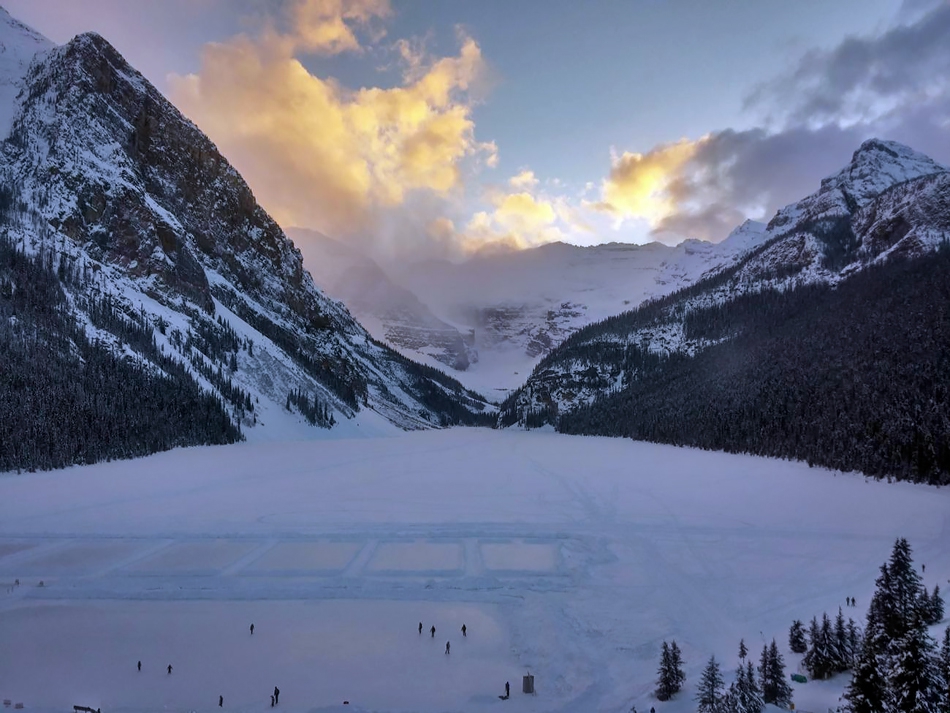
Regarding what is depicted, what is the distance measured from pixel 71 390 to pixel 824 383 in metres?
114

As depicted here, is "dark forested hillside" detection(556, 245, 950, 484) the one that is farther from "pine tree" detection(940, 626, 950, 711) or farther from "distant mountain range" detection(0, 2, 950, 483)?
"pine tree" detection(940, 626, 950, 711)

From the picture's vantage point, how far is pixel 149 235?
133 meters

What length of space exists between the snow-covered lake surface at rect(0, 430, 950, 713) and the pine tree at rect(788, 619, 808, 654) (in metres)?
0.39

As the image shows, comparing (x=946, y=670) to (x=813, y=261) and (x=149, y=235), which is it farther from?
(x=813, y=261)

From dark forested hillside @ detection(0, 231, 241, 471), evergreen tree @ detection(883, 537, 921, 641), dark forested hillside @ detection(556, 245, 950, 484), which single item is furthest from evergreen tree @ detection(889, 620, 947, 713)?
dark forested hillside @ detection(0, 231, 241, 471)

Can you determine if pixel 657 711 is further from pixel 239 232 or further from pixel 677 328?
pixel 239 232

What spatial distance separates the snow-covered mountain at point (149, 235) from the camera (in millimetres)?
114562

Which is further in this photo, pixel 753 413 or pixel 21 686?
pixel 753 413

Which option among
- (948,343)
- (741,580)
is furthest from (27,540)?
(948,343)

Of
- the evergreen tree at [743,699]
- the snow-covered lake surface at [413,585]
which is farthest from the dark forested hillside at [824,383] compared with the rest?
the evergreen tree at [743,699]

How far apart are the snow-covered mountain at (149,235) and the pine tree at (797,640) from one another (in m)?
104

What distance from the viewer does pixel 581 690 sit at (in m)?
17.6

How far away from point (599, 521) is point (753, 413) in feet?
225

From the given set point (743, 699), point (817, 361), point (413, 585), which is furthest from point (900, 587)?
point (817, 361)
